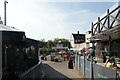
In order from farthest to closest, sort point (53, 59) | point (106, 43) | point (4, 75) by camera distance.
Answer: point (53, 59) < point (106, 43) < point (4, 75)

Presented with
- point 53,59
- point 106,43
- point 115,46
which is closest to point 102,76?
point 115,46

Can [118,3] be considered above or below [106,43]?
above

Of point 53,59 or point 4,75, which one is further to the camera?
point 53,59

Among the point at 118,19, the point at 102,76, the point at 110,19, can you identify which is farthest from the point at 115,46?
the point at 102,76

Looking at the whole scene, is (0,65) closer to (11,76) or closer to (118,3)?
(11,76)

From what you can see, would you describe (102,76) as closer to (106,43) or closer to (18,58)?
(18,58)

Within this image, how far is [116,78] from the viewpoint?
1015cm

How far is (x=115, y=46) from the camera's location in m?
35.8

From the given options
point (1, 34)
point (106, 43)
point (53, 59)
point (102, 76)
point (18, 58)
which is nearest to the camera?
point (1, 34)

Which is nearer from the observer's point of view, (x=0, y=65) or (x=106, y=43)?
(x=0, y=65)

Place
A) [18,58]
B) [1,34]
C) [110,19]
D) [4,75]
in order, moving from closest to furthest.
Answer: [1,34], [4,75], [18,58], [110,19]

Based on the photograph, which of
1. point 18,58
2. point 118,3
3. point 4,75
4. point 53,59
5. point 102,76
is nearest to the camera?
point 4,75

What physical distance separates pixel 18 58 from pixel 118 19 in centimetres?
1714

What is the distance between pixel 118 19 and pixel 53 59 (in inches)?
1268
